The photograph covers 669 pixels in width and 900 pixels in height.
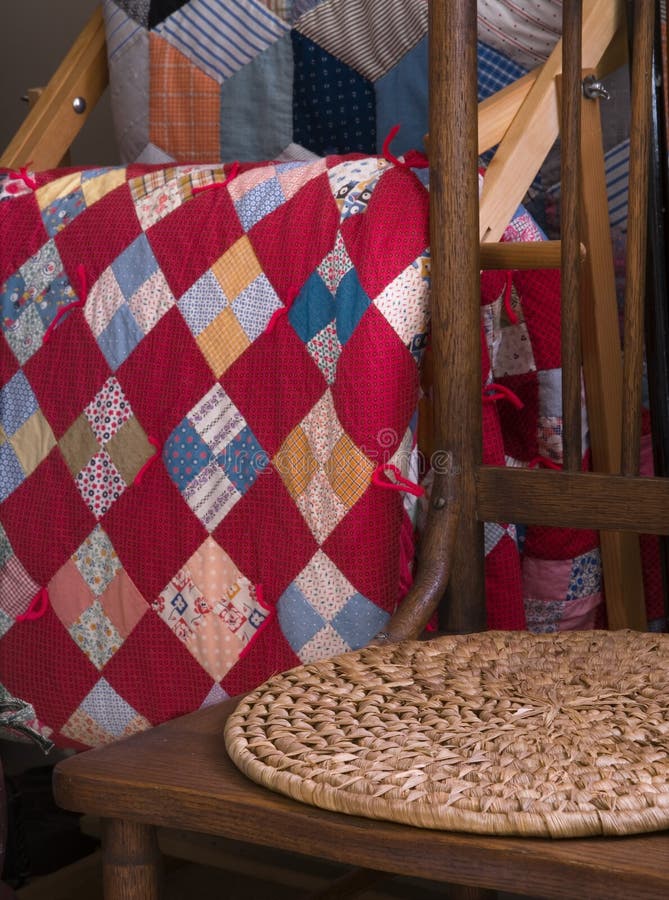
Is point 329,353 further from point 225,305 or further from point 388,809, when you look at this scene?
point 388,809

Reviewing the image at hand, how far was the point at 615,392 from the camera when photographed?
3.34 feet

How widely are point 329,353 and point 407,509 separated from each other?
0.47 ft

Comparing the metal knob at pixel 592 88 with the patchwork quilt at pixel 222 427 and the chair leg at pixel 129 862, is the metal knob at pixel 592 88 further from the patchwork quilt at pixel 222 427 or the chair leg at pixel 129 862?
the chair leg at pixel 129 862

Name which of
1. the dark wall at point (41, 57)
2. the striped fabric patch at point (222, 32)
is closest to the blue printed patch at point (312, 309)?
the striped fabric patch at point (222, 32)

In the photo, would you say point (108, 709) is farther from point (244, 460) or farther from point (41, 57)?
point (41, 57)

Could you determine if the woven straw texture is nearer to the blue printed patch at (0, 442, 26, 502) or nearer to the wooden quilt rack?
the wooden quilt rack

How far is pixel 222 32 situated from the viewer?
1.30 m

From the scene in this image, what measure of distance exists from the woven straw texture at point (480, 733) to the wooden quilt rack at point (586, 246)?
Result: 0.17 metres

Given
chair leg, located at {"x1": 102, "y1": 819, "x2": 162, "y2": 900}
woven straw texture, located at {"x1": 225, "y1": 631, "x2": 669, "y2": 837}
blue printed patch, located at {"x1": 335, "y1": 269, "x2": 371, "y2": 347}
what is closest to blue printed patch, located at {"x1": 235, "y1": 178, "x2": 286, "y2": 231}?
blue printed patch, located at {"x1": 335, "y1": 269, "x2": 371, "y2": 347}

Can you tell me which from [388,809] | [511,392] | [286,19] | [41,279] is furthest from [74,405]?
[388,809]

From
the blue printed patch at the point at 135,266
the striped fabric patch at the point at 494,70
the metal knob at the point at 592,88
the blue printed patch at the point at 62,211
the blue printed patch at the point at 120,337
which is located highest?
the striped fabric patch at the point at 494,70

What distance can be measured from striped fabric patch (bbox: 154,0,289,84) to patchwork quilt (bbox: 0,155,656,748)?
0.26 metres

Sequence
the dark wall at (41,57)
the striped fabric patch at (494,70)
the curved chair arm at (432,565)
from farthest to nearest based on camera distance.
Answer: the dark wall at (41,57) < the striped fabric patch at (494,70) < the curved chair arm at (432,565)

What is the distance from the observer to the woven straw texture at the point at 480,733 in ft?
1.79
